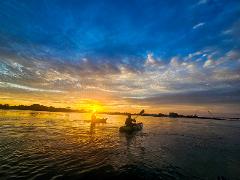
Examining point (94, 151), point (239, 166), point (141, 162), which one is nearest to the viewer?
point (141, 162)

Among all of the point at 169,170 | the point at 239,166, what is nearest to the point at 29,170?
the point at 169,170

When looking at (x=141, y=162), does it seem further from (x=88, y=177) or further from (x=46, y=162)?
(x=46, y=162)

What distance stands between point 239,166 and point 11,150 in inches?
1050

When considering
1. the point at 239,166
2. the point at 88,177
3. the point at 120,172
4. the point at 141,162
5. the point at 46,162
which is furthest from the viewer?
the point at 239,166

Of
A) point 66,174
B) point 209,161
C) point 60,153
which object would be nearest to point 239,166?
point 209,161

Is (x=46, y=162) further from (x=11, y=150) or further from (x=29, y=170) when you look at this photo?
(x=11, y=150)

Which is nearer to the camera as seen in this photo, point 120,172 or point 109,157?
point 120,172

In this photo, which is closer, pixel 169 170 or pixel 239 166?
pixel 169 170

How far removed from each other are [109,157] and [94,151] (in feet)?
11.1

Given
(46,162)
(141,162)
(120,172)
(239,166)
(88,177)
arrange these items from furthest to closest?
(239,166), (141,162), (46,162), (120,172), (88,177)

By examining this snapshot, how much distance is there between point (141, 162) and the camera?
793 inches

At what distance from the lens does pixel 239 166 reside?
2145 cm

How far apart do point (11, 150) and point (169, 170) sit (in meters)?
Result: 17.9

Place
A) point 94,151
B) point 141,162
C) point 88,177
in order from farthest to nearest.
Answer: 1. point 94,151
2. point 141,162
3. point 88,177
